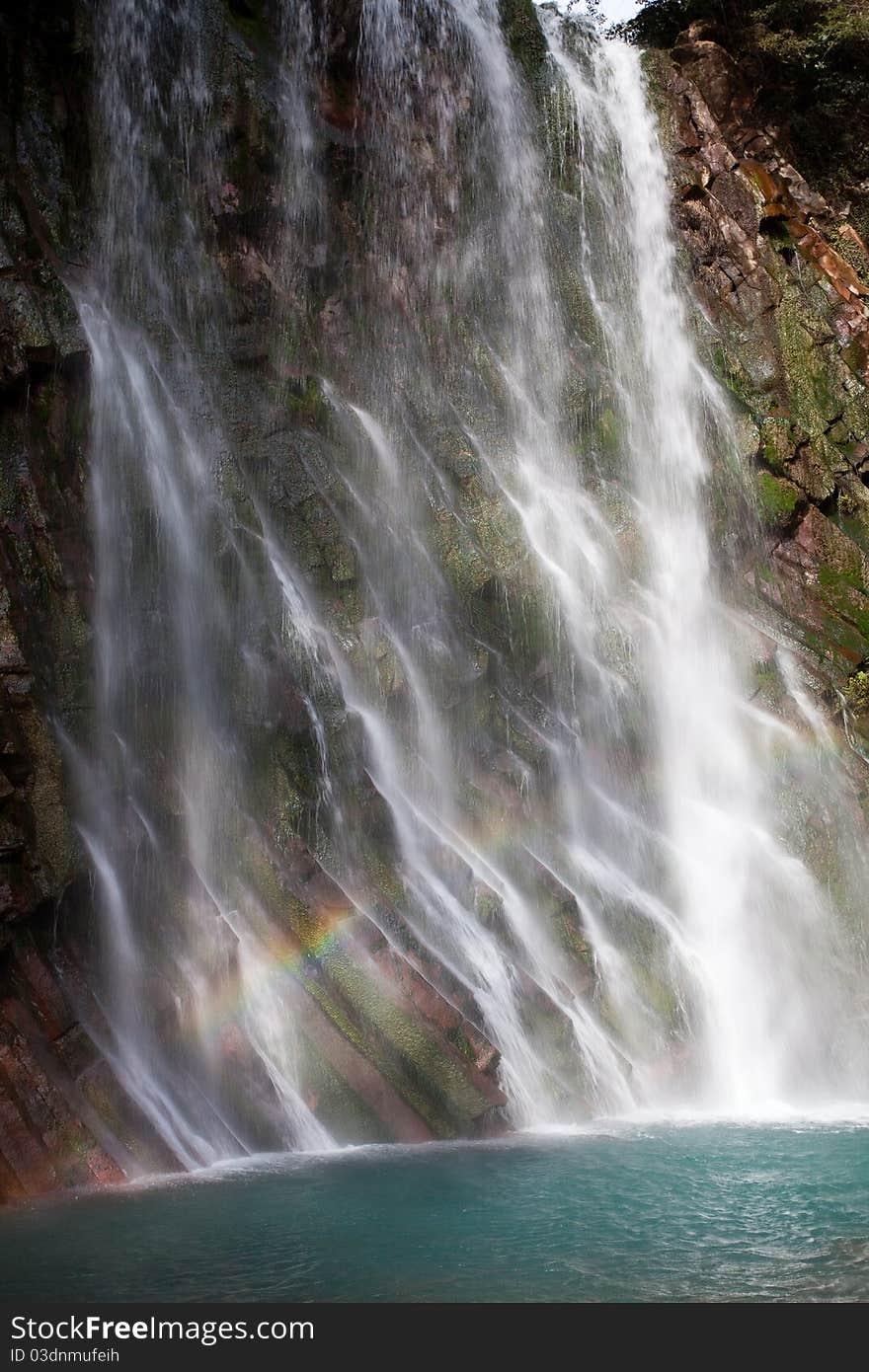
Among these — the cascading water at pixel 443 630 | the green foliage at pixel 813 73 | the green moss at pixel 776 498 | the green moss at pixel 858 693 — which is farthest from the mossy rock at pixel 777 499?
the green foliage at pixel 813 73

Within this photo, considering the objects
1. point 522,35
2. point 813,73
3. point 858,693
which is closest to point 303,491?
point 858,693

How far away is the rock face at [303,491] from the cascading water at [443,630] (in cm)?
24

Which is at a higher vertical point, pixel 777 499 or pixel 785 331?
pixel 785 331

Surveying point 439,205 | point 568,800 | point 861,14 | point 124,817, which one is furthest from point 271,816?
point 861,14

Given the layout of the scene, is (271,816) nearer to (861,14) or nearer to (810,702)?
(810,702)

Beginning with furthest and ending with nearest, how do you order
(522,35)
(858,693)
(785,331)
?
1. (522,35)
2. (785,331)
3. (858,693)

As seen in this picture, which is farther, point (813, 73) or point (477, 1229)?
point (813, 73)

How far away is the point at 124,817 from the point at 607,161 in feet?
54.3

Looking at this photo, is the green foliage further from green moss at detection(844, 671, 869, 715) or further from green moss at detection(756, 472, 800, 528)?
green moss at detection(844, 671, 869, 715)

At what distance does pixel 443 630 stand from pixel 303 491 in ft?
9.08

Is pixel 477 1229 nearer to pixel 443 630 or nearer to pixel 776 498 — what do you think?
pixel 443 630

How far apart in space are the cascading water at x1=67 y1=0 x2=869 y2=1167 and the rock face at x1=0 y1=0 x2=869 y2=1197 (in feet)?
0.78

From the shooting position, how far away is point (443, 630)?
53.3 feet

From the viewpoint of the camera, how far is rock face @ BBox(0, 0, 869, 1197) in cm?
1085
